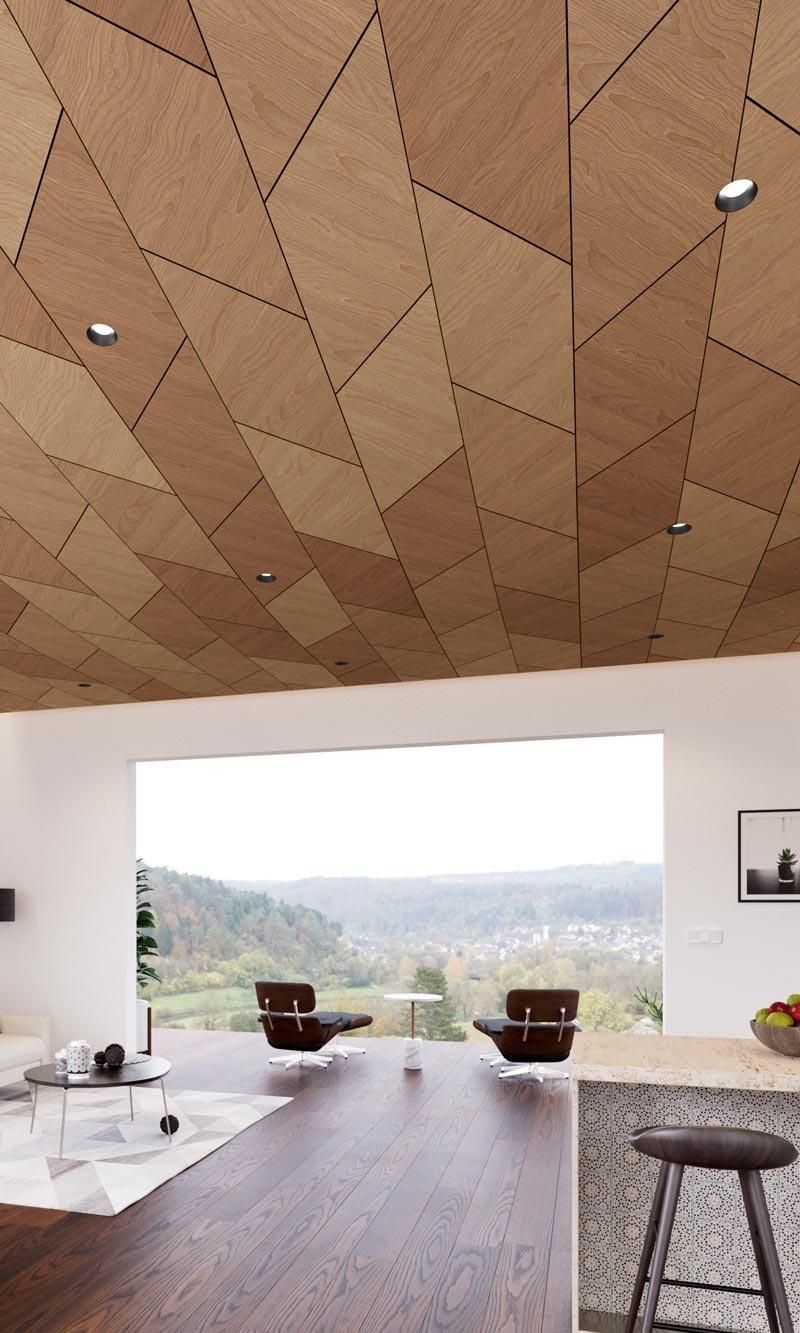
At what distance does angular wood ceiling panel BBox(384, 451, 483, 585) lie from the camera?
153 inches

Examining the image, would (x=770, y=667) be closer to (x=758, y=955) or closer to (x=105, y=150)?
(x=758, y=955)

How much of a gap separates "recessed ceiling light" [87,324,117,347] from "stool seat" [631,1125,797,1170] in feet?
Answer: 9.50

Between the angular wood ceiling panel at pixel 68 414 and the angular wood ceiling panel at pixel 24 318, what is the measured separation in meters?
0.06

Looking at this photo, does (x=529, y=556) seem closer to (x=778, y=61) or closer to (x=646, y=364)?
(x=646, y=364)

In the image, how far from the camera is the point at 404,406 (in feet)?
11.0

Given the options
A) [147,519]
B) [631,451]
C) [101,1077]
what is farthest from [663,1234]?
[101,1077]

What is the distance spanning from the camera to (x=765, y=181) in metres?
2.23

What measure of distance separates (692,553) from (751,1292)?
9.96ft

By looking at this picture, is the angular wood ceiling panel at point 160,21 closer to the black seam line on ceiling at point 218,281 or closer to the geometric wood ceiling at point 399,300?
the geometric wood ceiling at point 399,300

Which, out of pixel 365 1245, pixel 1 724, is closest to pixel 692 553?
pixel 365 1245

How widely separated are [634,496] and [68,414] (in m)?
2.26

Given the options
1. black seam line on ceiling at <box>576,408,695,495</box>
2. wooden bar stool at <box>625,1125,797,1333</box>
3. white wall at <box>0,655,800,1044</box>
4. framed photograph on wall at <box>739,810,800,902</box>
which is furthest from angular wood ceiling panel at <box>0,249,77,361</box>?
framed photograph on wall at <box>739,810,800,902</box>

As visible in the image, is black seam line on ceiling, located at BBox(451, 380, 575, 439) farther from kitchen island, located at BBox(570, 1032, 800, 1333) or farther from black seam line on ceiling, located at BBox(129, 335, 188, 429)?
kitchen island, located at BBox(570, 1032, 800, 1333)

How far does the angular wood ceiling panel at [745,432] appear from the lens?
308cm
